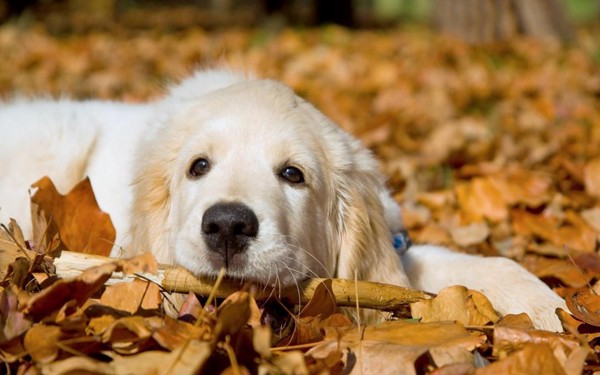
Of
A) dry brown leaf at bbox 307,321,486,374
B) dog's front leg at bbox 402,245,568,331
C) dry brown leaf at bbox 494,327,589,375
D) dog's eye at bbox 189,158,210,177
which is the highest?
dog's eye at bbox 189,158,210,177

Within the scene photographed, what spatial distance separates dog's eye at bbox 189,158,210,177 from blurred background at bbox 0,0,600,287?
141cm

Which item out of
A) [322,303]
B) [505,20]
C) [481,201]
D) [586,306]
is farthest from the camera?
[505,20]

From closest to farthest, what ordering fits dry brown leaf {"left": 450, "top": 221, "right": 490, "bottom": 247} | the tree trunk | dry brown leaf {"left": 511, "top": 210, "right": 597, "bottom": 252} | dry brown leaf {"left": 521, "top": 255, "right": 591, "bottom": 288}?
dry brown leaf {"left": 521, "top": 255, "right": 591, "bottom": 288}
dry brown leaf {"left": 511, "top": 210, "right": 597, "bottom": 252}
dry brown leaf {"left": 450, "top": 221, "right": 490, "bottom": 247}
the tree trunk

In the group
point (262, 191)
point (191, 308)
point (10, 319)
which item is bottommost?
point (191, 308)

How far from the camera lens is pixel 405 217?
433 centimetres

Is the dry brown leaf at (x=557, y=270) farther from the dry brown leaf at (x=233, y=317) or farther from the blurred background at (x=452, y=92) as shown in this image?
the dry brown leaf at (x=233, y=317)

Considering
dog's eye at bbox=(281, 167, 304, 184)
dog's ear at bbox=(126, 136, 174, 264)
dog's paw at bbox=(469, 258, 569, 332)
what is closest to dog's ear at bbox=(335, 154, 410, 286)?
dog's eye at bbox=(281, 167, 304, 184)

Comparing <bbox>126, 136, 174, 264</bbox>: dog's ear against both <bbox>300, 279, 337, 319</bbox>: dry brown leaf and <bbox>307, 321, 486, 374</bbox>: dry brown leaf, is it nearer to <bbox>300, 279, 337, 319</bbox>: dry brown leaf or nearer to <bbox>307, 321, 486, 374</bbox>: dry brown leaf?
<bbox>300, 279, 337, 319</bbox>: dry brown leaf

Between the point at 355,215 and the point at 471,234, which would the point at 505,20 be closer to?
the point at 471,234

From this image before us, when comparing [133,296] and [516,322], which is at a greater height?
[133,296]

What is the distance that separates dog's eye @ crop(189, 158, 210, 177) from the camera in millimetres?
2842

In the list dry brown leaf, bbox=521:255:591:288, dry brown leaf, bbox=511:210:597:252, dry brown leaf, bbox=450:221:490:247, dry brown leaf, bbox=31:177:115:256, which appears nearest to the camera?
dry brown leaf, bbox=31:177:115:256

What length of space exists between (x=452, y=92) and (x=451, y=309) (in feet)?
17.8

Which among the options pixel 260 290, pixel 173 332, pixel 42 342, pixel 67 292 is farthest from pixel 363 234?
pixel 42 342
